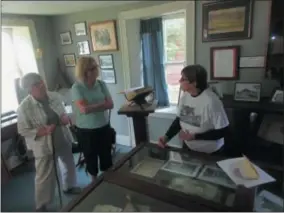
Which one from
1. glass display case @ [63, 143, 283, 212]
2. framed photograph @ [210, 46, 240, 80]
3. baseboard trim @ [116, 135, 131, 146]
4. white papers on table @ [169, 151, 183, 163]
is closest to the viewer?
glass display case @ [63, 143, 283, 212]

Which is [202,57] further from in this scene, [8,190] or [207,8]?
[8,190]

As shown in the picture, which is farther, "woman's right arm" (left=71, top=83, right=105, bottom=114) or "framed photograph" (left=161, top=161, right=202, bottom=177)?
"woman's right arm" (left=71, top=83, right=105, bottom=114)

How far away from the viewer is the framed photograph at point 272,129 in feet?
5.66

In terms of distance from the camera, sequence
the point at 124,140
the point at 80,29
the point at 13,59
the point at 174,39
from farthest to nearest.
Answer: the point at 124,140
the point at 13,59
the point at 80,29
the point at 174,39

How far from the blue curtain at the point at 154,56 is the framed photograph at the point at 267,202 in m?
1.58

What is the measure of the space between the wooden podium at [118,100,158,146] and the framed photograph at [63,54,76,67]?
129cm

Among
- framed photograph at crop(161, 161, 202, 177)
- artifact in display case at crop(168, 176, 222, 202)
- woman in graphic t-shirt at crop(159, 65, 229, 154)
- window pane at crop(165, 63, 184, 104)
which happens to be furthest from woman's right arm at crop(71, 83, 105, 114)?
window pane at crop(165, 63, 184, 104)

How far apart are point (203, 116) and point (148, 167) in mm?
430

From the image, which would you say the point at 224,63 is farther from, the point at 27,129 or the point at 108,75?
the point at 27,129

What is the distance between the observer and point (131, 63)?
2.49 metres

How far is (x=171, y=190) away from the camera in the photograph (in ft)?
3.04

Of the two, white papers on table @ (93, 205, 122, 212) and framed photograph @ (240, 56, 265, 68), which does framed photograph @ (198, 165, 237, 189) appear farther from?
framed photograph @ (240, 56, 265, 68)

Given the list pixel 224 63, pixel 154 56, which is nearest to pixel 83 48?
pixel 154 56

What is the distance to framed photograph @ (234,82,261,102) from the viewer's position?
1843 millimetres
